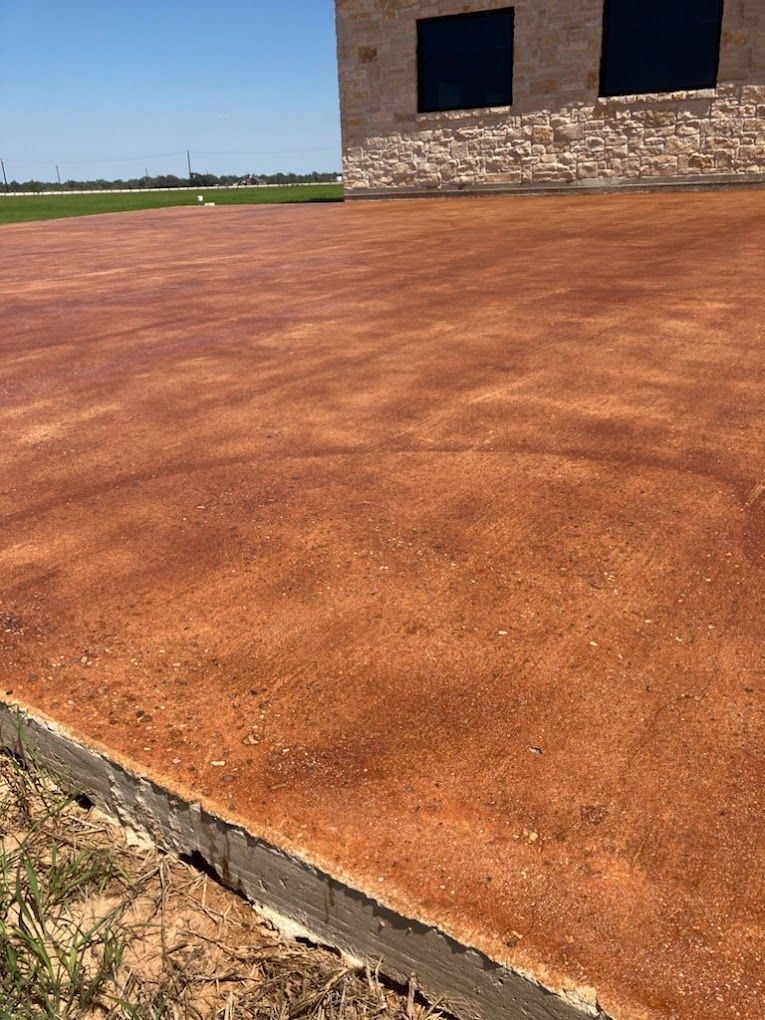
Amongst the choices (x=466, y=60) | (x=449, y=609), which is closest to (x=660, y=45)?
(x=466, y=60)

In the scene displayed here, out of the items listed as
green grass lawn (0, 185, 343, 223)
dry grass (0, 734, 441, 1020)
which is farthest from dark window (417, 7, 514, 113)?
dry grass (0, 734, 441, 1020)

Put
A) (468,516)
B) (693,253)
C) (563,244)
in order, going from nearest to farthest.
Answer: (468,516) < (693,253) < (563,244)

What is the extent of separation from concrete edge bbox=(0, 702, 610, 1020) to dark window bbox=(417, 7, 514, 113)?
15799 mm

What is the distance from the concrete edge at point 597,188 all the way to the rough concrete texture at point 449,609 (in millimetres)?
10512

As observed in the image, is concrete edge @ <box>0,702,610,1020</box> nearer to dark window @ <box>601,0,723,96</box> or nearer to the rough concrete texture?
the rough concrete texture

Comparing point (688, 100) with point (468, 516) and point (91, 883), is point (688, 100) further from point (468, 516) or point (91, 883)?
point (91, 883)

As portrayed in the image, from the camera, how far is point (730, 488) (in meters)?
2.43

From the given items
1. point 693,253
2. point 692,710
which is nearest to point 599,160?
point 693,253

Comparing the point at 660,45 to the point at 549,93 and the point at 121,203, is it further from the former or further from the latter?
the point at 121,203

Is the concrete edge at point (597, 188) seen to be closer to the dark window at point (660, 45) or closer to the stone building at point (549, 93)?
the stone building at point (549, 93)

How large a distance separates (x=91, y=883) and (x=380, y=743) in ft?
1.92

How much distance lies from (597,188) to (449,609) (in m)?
14.3

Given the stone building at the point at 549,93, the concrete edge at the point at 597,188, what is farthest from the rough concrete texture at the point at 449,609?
the stone building at the point at 549,93

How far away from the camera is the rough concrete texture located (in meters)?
1.24
